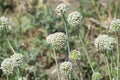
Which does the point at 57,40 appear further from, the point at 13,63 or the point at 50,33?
the point at 50,33

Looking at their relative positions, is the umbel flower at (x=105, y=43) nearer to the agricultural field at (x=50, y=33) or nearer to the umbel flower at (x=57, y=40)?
the umbel flower at (x=57, y=40)

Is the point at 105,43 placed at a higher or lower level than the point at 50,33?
higher

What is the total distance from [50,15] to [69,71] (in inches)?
70.4

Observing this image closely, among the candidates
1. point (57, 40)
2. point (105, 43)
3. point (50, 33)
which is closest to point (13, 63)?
point (57, 40)

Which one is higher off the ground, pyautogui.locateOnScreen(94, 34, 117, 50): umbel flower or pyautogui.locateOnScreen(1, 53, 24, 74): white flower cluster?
pyautogui.locateOnScreen(94, 34, 117, 50): umbel flower

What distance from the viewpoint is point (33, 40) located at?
3.92 metres

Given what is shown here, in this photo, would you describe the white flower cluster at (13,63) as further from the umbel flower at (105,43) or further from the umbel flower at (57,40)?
the umbel flower at (105,43)

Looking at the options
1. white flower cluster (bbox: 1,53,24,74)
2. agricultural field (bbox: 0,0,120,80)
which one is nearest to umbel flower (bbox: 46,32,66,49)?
white flower cluster (bbox: 1,53,24,74)

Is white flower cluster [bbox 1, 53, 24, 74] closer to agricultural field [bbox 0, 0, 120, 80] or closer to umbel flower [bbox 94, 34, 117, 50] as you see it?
umbel flower [bbox 94, 34, 117, 50]

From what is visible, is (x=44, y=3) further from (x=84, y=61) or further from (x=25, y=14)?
A: (x=84, y=61)

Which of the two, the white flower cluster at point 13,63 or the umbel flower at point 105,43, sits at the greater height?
the umbel flower at point 105,43

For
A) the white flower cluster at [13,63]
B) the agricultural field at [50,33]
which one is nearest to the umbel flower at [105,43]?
the white flower cluster at [13,63]

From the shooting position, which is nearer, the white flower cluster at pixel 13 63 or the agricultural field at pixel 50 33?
→ the white flower cluster at pixel 13 63

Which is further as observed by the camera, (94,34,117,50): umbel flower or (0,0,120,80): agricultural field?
(0,0,120,80): agricultural field
